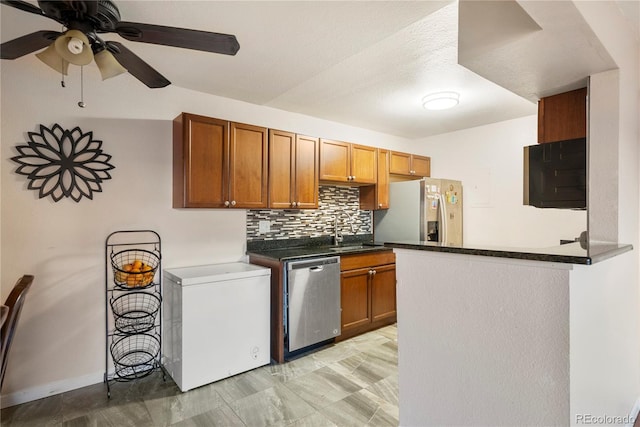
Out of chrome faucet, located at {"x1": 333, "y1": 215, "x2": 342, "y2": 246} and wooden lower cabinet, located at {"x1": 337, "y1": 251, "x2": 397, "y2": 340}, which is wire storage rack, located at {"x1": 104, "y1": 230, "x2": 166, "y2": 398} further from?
chrome faucet, located at {"x1": 333, "y1": 215, "x2": 342, "y2": 246}

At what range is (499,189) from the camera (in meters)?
3.95

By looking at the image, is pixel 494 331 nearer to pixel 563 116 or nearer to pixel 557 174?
pixel 557 174

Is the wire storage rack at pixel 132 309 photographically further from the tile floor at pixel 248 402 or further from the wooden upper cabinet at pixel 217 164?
the wooden upper cabinet at pixel 217 164

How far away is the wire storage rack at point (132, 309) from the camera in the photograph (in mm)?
2484

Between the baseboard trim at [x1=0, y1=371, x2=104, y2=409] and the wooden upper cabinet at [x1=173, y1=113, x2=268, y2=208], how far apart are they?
4.67 ft

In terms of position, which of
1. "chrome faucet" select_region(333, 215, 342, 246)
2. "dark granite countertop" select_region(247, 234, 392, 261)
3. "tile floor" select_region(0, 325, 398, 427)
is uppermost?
"chrome faucet" select_region(333, 215, 342, 246)

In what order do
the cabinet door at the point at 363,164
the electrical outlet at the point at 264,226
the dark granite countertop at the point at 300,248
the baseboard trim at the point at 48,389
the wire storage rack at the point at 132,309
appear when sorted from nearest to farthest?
the baseboard trim at the point at 48,389 → the wire storage rack at the point at 132,309 → the dark granite countertop at the point at 300,248 → the electrical outlet at the point at 264,226 → the cabinet door at the point at 363,164

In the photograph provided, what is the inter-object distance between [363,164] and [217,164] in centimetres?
177

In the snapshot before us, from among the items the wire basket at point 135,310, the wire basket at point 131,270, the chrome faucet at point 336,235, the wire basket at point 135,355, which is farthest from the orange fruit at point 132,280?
the chrome faucet at point 336,235

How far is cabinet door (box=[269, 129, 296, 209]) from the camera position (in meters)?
3.08

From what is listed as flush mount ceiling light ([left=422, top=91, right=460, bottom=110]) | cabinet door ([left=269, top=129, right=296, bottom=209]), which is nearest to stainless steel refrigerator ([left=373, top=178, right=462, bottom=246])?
flush mount ceiling light ([left=422, top=91, right=460, bottom=110])

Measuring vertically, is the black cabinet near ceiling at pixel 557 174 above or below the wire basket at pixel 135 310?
A: above

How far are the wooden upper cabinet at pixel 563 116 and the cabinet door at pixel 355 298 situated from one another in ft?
6.43

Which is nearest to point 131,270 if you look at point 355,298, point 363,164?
point 355,298
